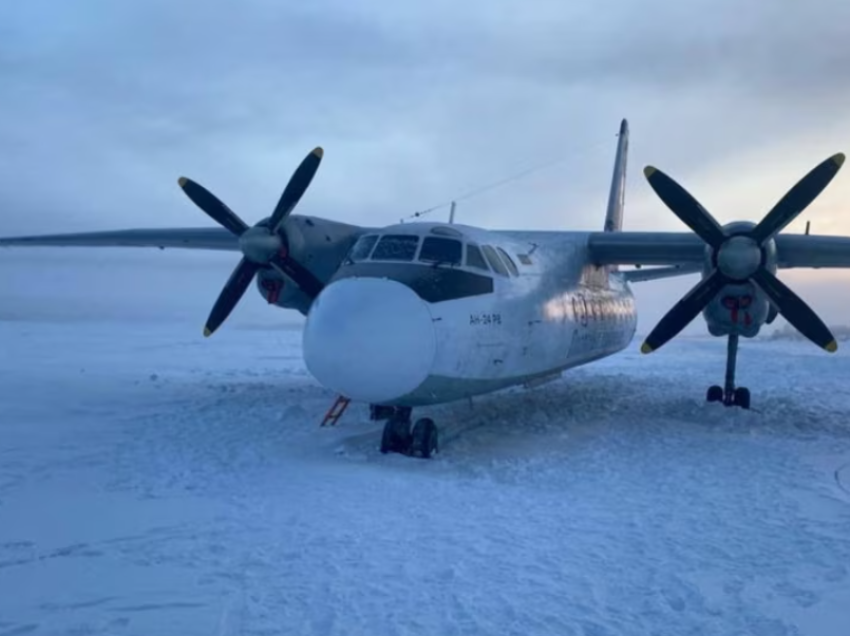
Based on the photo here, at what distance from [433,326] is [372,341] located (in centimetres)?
82

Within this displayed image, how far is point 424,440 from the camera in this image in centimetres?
939

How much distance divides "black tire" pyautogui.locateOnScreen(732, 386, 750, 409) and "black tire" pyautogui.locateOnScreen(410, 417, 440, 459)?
801 cm

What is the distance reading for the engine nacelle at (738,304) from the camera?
12.6 m

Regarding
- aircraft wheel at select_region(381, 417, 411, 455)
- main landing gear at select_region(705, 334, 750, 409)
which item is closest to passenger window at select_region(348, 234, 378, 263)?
aircraft wheel at select_region(381, 417, 411, 455)

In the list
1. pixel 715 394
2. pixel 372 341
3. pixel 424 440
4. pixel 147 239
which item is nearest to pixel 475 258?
pixel 372 341

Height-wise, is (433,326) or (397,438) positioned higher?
(433,326)

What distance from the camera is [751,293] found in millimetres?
13078

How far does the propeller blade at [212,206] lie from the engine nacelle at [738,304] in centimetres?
906

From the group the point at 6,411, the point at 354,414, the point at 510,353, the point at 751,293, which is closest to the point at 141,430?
the point at 6,411

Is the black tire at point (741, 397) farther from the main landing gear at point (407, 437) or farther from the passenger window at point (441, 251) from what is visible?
the main landing gear at point (407, 437)

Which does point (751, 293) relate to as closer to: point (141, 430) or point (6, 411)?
point (141, 430)

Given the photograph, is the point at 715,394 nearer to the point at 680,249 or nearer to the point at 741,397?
the point at 741,397

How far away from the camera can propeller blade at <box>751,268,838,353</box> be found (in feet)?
39.3

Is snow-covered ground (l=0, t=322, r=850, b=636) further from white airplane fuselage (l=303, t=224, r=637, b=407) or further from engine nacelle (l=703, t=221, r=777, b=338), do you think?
engine nacelle (l=703, t=221, r=777, b=338)
